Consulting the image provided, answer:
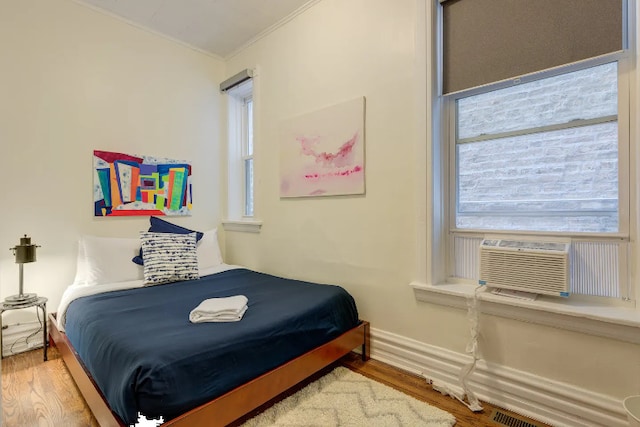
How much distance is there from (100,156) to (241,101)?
1.52m

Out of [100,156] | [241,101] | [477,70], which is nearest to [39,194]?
[100,156]

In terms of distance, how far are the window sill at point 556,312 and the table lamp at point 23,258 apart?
2622 mm

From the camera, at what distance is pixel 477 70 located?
6.26 feet

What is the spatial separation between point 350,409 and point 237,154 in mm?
2768

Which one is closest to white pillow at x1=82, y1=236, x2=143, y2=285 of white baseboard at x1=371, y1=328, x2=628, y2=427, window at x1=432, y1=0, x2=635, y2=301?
white baseboard at x1=371, y1=328, x2=628, y2=427

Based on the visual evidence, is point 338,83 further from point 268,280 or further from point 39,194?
point 39,194

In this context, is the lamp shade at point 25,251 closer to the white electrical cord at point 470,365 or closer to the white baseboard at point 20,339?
the white baseboard at point 20,339

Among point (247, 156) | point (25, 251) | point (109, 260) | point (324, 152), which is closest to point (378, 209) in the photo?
Result: point (324, 152)

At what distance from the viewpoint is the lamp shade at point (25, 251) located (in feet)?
7.32

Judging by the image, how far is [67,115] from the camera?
263cm

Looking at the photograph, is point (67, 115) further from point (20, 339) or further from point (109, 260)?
point (20, 339)

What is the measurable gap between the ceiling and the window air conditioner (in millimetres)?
2392

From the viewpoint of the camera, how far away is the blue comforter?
131 cm

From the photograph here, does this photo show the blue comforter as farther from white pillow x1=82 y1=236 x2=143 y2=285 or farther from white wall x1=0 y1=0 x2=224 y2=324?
white wall x1=0 y1=0 x2=224 y2=324
